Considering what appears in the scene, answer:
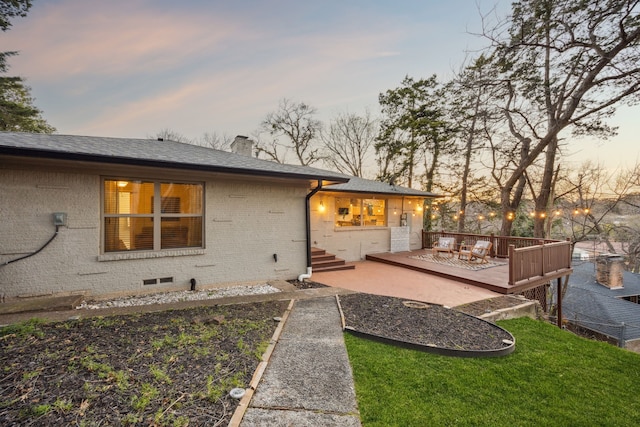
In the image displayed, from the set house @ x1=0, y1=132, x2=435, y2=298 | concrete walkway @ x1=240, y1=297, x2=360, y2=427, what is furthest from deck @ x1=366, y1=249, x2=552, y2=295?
concrete walkway @ x1=240, y1=297, x2=360, y2=427

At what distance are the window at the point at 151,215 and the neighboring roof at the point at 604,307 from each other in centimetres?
1383

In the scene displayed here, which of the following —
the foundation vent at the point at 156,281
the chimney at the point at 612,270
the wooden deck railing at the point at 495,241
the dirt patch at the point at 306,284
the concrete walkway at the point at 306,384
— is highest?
the wooden deck railing at the point at 495,241

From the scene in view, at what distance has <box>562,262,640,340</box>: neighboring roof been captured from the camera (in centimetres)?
958

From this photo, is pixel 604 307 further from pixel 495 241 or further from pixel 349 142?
pixel 349 142

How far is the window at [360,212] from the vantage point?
34.8ft

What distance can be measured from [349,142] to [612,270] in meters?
18.5

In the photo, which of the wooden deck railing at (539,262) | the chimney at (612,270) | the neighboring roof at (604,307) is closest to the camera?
the wooden deck railing at (539,262)

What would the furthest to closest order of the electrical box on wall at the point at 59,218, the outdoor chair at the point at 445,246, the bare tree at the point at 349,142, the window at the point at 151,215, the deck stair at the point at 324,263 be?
1. the bare tree at the point at 349,142
2. the outdoor chair at the point at 445,246
3. the deck stair at the point at 324,263
4. the window at the point at 151,215
5. the electrical box on wall at the point at 59,218

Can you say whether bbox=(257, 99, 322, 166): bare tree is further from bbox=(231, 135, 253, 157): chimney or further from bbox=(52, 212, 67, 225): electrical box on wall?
bbox=(52, 212, 67, 225): electrical box on wall

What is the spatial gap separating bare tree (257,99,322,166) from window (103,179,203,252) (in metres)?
17.8

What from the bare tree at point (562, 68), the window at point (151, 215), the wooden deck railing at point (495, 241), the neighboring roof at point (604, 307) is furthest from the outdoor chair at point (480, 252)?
the window at point (151, 215)

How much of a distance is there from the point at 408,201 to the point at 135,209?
10.3m

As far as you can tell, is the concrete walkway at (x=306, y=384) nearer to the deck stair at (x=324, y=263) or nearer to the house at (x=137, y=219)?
the house at (x=137, y=219)

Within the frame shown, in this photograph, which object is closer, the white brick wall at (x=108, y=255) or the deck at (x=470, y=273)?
the white brick wall at (x=108, y=255)
